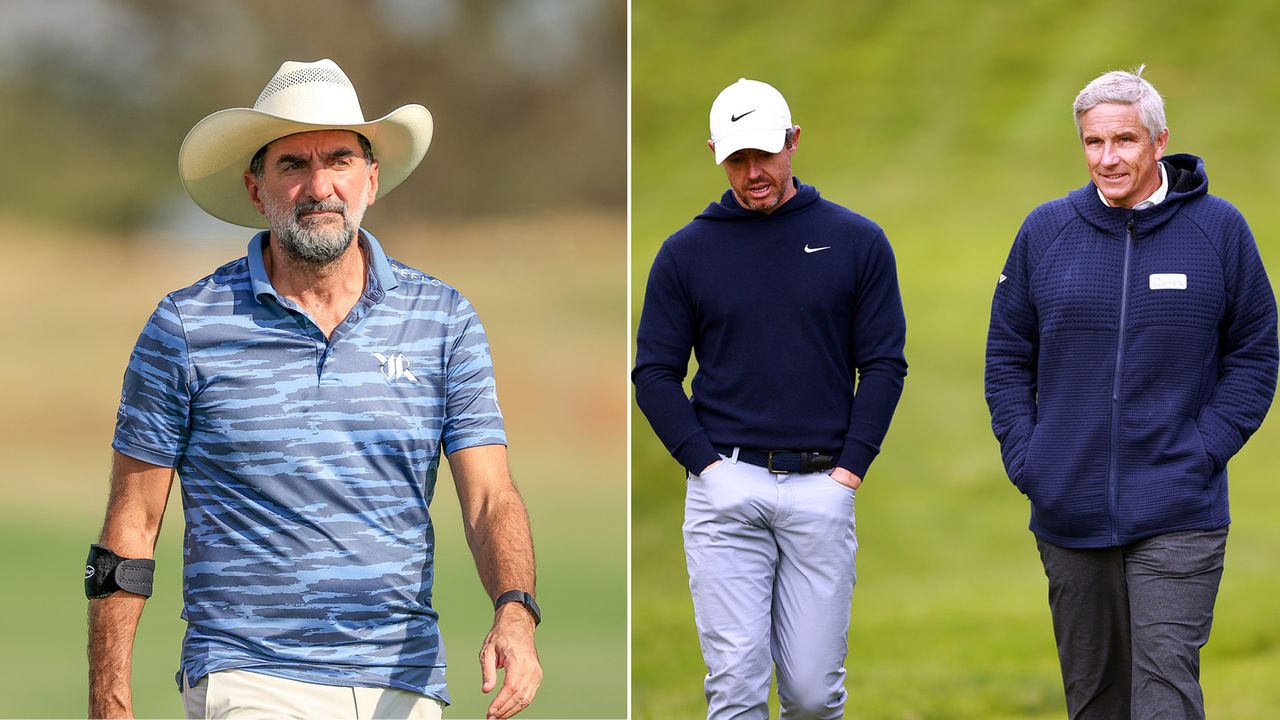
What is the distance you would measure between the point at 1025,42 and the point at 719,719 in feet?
50.2

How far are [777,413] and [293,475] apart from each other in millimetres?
1362

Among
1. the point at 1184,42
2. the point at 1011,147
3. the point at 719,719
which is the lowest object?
the point at 719,719

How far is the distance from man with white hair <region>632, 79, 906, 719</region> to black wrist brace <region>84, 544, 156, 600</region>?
1.46 metres

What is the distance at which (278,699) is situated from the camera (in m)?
3.48

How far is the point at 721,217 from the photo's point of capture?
14.9ft

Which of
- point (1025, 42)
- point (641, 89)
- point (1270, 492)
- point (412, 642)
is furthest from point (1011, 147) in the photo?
point (412, 642)

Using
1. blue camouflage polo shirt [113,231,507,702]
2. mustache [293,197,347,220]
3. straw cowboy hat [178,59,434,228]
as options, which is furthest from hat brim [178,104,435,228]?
blue camouflage polo shirt [113,231,507,702]

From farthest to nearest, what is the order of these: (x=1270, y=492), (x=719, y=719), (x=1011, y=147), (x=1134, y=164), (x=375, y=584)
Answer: (x=1011, y=147), (x=1270, y=492), (x=719, y=719), (x=1134, y=164), (x=375, y=584)

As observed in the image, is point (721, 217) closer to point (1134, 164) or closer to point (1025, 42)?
point (1134, 164)

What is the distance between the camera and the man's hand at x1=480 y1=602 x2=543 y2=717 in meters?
3.30

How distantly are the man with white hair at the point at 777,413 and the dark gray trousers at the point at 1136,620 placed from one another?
560mm

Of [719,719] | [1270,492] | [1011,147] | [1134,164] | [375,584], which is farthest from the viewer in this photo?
[1011,147]

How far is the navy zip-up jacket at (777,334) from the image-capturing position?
4.40 meters

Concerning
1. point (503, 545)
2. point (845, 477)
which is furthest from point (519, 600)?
point (845, 477)
